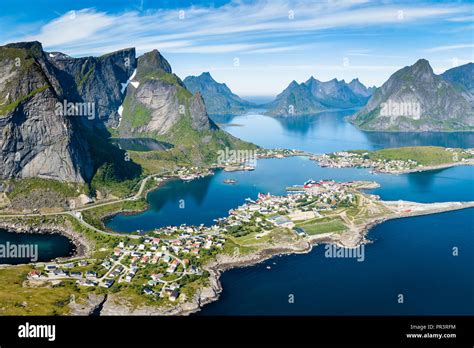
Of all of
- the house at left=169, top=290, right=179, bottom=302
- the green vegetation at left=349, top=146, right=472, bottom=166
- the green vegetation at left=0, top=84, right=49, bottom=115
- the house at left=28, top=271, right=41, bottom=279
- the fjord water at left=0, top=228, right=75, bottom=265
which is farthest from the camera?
the green vegetation at left=349, top=146, right=472, bottom=166

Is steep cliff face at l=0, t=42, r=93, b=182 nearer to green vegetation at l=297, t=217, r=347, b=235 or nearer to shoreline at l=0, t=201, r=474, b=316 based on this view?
shoreline at l=0, t=201, r=474, b=316

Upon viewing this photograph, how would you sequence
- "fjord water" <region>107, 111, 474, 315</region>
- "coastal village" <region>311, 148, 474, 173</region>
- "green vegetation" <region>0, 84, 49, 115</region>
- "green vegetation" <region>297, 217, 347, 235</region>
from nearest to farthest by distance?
1. "fjord water" <region>107, 111, 474, 315</region>
2. "green vegetation" <region>297, 217, 347, 235</region>
3. "green vegetation" <region>0, 84, 49, 115</region>
4. "coastal village" <region>311, 148, 474, 173</region>

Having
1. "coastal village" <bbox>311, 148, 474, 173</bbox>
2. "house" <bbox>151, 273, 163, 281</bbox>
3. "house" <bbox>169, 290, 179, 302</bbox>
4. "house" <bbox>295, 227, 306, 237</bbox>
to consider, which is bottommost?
"house" <bbox>169, 290, 179, 302</bbox>

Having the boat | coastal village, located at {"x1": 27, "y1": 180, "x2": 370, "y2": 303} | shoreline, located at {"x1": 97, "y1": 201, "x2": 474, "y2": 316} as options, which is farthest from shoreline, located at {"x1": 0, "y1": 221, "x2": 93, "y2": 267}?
the boat

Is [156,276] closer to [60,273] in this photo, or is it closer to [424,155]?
[60,273]

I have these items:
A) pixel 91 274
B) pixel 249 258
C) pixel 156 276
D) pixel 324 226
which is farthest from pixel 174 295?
pixel 324 226

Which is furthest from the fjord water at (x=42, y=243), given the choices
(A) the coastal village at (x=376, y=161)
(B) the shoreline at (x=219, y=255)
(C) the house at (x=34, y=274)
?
(A) the coastal village at (x=376, y=161)
